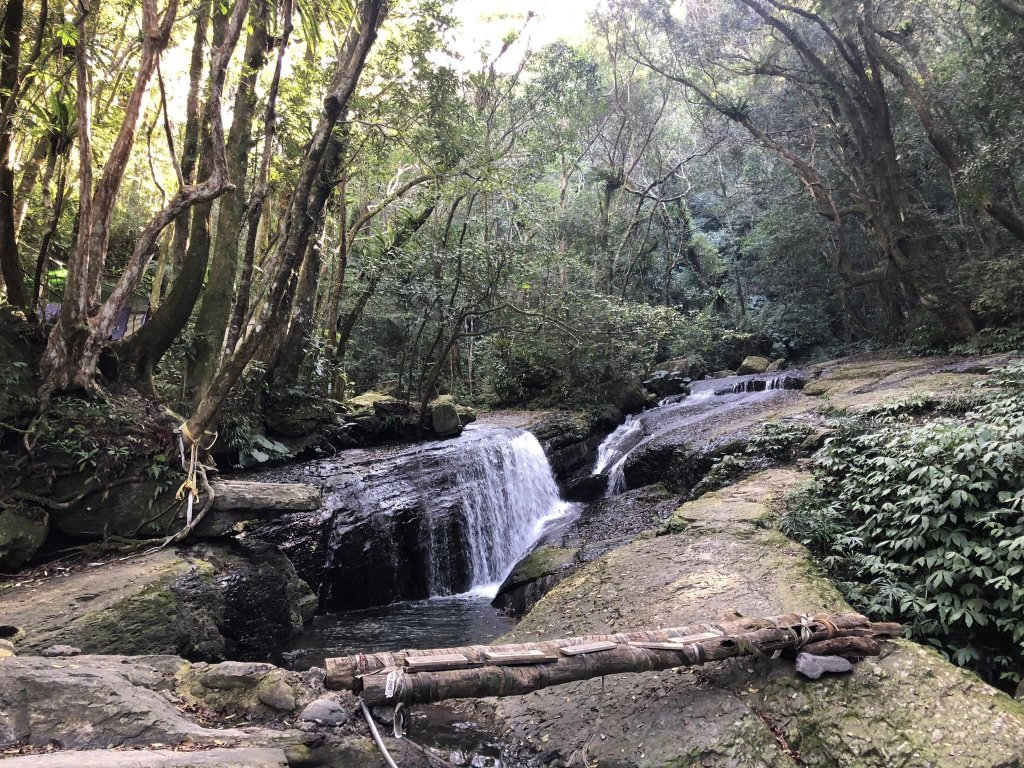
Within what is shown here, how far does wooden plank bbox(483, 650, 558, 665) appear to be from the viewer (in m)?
3.25

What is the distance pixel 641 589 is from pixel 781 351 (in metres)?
22.9

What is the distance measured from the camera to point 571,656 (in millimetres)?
3404

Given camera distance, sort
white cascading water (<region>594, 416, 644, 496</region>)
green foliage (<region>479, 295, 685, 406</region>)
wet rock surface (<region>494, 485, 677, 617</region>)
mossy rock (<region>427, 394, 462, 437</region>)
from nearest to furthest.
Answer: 1. wet rock surface (<region>494, 485, 677, 617</region>)
2. white cascading water (<region>594, 416, 644, 496</region>)
3. mossy rock (<region>427, 394, 462, 437</region>)
4. green foliage (<region>479, 295, 685, 406</region>)

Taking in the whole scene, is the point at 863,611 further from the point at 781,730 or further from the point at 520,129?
the point at 520,129

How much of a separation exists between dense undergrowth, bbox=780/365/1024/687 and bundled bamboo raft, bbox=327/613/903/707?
86 centimetres

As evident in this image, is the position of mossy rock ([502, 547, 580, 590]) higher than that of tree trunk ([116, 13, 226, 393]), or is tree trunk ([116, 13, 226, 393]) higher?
tree trunk ([116, 13, 226, 393])

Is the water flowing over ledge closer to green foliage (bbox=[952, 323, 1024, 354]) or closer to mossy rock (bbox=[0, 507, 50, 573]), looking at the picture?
mossy rock (bbox=[0, 507, 50, 573])

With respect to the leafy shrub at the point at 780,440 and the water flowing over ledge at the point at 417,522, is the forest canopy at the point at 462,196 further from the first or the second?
the leafy shrub at the point at 780,440

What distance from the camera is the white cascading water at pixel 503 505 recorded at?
1000 centimetres

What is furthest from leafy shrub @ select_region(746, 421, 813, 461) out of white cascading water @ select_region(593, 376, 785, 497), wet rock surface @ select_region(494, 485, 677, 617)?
white cascading water @ select_region(593, 376, 785, 497)

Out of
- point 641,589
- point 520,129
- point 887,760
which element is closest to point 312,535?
point 641,589

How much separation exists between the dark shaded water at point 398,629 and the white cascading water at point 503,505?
3.31ft

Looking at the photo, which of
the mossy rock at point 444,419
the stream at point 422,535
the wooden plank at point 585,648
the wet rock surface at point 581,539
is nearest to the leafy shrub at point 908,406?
the wet rock surface at point 581,539

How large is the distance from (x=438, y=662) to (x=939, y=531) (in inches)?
176
